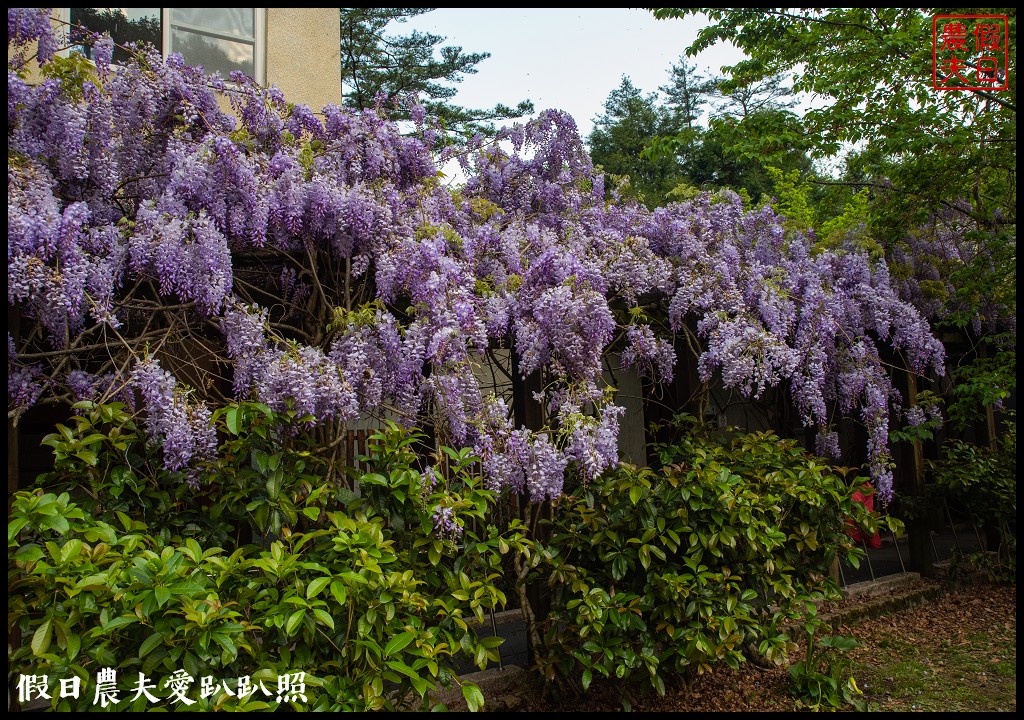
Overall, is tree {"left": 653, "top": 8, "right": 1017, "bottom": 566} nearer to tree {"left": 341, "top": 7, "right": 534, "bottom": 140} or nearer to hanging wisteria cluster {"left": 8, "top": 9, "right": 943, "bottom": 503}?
hanging wisteria cluster {"left": 8, "top": 9, "right": 943, "bottom": 503}

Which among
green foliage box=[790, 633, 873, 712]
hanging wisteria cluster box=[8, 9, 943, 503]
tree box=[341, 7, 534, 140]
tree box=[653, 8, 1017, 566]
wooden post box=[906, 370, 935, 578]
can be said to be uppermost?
tree box=[341, 7, 534, 140]

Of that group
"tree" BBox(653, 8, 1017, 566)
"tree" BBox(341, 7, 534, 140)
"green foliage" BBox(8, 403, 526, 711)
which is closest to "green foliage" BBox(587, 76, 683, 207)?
"tree" BBox(341, 7, 534, 140)

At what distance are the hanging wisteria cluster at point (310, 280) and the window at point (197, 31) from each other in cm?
341

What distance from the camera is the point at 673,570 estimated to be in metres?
3.31

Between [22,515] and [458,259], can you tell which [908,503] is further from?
→ [22,515]

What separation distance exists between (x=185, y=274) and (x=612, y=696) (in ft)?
8.75

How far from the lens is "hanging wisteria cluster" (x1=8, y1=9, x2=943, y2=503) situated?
9.29ft

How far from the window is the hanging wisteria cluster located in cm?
341

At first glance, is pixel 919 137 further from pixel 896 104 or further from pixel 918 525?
pixel 918 525

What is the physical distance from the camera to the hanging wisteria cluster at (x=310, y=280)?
2.83m

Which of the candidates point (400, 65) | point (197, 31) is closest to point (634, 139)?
point (400, 65)

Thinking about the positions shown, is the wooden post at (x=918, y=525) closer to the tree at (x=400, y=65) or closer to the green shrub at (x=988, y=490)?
the green shrub at (x=988, y=490)

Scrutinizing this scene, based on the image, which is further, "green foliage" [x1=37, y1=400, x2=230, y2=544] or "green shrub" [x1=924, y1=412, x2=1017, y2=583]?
"green shrub" [x1=924, y1=412, x2=1017, y2=583]

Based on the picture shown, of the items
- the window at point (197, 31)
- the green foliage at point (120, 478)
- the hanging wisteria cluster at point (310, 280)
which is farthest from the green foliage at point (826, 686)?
the window at point (197, 31)
